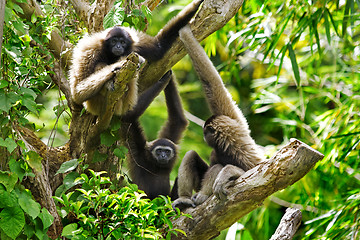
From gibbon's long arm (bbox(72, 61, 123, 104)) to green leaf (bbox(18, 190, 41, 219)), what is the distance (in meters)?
1.28

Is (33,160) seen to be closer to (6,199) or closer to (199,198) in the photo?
(6,199)

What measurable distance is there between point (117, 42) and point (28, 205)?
217cm

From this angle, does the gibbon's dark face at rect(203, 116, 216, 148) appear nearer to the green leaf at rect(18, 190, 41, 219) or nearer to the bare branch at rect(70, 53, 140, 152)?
the bare branch at rect(70, 53, 140, 152)

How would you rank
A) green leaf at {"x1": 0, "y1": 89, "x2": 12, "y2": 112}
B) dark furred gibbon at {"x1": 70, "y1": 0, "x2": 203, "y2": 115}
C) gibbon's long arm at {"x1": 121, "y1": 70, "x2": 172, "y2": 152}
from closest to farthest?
green leaf at {"x1": 0, "y1": 89, "x2": 12, "y2": 112}, dark furred gibbon at {"x1": 70, "y1": 0, "x2": 203, "y2": 115}, gibbon's long arm at {"x1": 121, "y1": 70, "x2": 172, "y2": 152}

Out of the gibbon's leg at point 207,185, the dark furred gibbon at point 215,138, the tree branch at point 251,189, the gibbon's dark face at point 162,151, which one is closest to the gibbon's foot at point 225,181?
the tree branch at point 251,189

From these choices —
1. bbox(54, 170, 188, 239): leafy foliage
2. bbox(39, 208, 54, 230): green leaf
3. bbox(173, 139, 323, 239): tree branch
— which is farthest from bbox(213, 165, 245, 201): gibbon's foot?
bbox(39, 208, 54, 230): green leaf

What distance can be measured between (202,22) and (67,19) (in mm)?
1837

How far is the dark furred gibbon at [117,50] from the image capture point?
520cm

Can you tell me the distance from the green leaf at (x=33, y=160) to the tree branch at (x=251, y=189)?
1592 millimetres

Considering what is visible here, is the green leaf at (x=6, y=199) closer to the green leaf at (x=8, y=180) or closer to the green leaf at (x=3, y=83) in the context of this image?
the green leaf at (x=8, y=180)

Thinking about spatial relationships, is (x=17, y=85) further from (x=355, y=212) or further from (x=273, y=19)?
(x=273, y=19)

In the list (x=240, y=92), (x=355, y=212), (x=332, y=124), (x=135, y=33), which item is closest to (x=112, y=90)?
(x=135, y=33)

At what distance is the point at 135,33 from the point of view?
227 inches

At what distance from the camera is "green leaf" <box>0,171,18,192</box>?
3.94 metres
